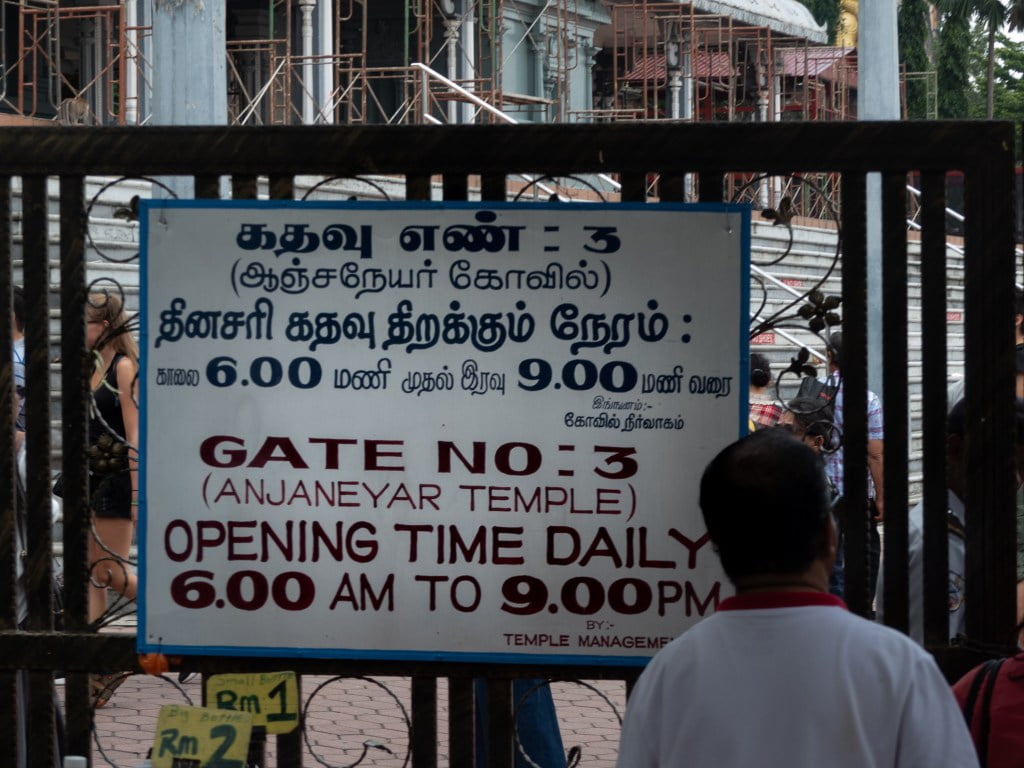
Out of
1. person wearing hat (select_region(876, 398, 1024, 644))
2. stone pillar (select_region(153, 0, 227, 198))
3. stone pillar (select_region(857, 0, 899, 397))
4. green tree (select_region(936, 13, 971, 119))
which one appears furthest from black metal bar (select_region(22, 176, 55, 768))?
green tree (select_region(936, 13, 971, 119))

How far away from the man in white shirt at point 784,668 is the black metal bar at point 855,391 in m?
1.31

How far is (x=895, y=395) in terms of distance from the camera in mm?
3584

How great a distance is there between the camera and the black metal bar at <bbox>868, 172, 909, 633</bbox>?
11.6ft

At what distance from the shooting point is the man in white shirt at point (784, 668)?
2.13m

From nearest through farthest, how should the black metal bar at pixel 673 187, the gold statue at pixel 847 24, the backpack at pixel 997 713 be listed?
the backpack at pixel 997 713 < the black metal bar at pixel 673 187 < the gold statue at pixel 847 24

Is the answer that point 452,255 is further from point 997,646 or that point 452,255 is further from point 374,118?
point 374,118

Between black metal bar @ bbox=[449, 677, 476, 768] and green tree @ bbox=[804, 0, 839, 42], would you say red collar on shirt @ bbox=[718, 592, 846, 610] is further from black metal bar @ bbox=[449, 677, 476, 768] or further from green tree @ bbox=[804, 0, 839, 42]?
green tree @ bbox=[804, 0, 839, 42]

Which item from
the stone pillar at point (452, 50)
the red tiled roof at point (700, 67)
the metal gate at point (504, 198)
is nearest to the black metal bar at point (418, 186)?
the metal gate at point (504, 198)

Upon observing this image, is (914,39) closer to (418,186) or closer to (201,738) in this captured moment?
(418,186)

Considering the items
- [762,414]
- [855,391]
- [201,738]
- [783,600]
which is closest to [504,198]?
[855,391]

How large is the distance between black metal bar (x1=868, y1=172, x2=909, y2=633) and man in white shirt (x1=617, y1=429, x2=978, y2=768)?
135 cm

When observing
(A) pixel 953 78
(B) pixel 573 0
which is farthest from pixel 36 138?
(A) pixel 953 78

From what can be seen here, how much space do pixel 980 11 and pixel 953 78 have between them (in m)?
2.07

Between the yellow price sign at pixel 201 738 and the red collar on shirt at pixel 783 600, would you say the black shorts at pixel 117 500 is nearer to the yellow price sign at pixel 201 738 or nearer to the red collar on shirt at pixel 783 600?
the yellow price sign at pixel 201 738
